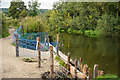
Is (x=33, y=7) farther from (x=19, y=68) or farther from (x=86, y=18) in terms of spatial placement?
(x=19, y=68)

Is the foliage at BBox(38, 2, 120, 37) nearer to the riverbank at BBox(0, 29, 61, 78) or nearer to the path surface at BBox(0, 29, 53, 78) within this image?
the riverbank at BBox(0, 29, 61, 78)

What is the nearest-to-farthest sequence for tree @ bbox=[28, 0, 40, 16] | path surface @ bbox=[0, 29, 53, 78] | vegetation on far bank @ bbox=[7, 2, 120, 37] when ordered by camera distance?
path surface @ bbox=[0, 29, 53, 78] → vegetation on far bank @ bbox=[7, 2, 120, 37] → tree @ bbox=[28, 0, 40, 16]

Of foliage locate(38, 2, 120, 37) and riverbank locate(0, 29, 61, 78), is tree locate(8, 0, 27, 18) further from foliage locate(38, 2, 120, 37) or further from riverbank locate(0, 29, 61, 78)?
riverbank locate(0, 29, 61, 78)

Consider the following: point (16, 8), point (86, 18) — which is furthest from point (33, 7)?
point (86, 18)

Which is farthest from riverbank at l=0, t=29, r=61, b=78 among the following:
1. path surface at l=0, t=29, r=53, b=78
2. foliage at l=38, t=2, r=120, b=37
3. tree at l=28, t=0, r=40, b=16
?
tree at l=28, t=0, r=40, b=16

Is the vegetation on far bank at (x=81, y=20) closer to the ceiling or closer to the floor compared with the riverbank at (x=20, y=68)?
closer to the ceiling

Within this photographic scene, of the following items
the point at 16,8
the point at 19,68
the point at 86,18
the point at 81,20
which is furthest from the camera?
the point at 16,8

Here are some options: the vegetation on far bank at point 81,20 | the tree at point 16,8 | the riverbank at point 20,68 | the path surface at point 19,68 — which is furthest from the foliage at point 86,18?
the path surface at point 19,68

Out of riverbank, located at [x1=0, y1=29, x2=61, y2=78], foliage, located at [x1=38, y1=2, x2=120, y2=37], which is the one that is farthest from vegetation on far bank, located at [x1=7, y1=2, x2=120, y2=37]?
riverbank, located at [x1=0, y1=29, x2=61, y2=78]

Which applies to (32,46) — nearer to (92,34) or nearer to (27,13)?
(92,34)

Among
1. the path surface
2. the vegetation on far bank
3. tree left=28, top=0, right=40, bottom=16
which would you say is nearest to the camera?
the path surface

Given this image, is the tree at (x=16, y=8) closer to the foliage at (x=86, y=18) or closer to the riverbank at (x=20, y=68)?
the foliage at (x=86, y=18)

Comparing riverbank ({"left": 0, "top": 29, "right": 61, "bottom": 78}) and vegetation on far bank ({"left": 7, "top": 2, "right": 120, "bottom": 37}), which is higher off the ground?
vegetation on far bank ({"left": 7, "top": 2, "right": 120, "bottom": 37})

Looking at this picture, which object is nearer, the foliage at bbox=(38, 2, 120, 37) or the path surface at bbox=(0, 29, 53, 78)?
the path surface at bbox=(0, 29, 53, 78)
